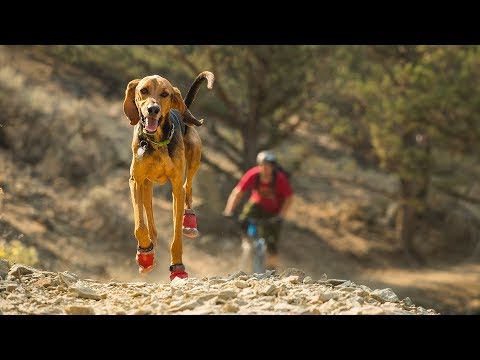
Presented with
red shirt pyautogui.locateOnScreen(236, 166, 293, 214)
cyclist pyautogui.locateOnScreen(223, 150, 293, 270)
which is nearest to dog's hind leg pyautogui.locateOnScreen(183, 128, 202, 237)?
cyclist pyautogui.locateOnScreen(223, 150, 293, 270)

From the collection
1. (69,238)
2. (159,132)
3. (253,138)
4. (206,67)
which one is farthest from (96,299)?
(253,138)

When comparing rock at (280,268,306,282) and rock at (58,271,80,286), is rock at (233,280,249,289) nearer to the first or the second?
rock at (280,268,306,282)

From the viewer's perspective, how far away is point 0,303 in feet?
20.7

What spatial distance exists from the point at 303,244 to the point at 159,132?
640 inches

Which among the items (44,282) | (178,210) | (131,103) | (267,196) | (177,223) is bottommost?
(44,282)

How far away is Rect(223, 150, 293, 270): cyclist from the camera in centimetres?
1232

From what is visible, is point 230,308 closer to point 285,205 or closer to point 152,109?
point 152,109

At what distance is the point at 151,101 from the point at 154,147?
49 cm

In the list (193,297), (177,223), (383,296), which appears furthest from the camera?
(177,223)

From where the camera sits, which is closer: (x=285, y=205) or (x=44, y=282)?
(x=44, y=282)

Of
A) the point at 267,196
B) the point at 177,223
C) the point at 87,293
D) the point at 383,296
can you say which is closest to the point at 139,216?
the point at 177,223

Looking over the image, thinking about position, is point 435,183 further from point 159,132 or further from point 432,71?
point 159,132

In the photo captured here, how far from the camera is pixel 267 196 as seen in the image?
1254 centimetres

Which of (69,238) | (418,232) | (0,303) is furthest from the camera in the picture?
(418,232)
